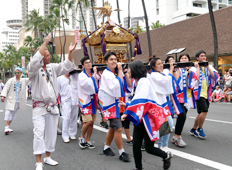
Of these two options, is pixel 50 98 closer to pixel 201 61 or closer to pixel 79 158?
pixel 79 158

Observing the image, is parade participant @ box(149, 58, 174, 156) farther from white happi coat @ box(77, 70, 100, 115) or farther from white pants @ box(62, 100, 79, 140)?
white pants @ box(62, 100, 79, 140)

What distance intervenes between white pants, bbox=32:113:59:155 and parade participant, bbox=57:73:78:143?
189 centimetres

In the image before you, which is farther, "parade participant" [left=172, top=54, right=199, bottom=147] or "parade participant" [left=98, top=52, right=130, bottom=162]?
"parade participant" [left=172, top=54, right=199, bottom=147]

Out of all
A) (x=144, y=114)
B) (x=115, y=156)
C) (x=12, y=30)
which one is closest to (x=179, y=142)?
(x=115, y=156)

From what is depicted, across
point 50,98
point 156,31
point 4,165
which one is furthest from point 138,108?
point 156,31

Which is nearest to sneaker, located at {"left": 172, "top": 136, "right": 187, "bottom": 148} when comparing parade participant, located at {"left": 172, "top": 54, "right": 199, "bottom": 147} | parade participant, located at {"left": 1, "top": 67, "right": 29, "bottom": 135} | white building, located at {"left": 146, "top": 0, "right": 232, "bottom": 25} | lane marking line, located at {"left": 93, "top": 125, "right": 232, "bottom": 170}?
parade participant, located at {"left": 172, "top": 54, "right": 199, "bottom": 147}

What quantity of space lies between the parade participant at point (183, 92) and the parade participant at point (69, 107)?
2.52m

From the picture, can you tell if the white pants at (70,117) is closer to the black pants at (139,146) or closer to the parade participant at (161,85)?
the parade participant at (161,85)

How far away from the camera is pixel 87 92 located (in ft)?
17.5

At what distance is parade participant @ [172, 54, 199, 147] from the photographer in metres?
5.29

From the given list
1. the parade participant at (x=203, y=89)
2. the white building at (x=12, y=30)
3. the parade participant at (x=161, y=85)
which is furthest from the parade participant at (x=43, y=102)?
the white building at (x=12, y=30)

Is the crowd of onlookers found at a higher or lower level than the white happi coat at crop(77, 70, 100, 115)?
lower

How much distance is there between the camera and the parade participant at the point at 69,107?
251 inches

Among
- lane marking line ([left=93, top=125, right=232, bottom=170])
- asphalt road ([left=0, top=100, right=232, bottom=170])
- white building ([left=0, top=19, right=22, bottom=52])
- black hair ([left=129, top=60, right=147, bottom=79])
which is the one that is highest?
white building ([left=0, top=19, right=22, bottom=52])
